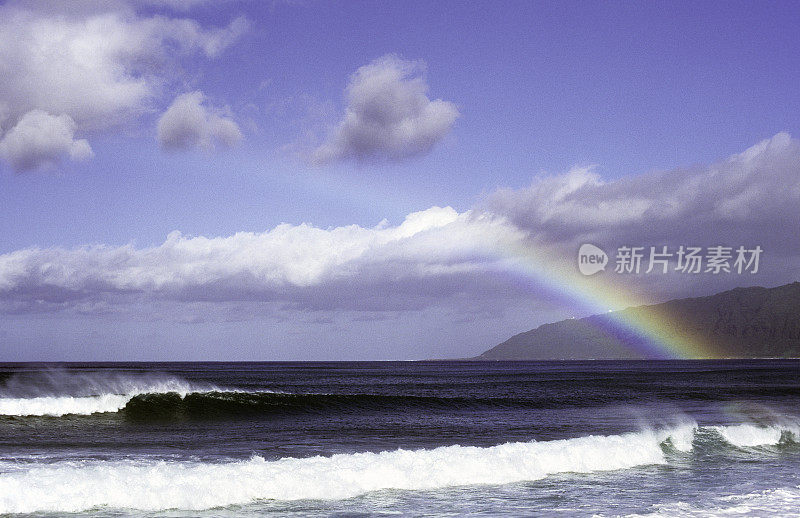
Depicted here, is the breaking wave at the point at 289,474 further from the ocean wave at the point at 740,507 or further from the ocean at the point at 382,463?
the ocean wave at the point at 740,507

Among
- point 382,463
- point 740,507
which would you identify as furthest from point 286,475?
point 740,507

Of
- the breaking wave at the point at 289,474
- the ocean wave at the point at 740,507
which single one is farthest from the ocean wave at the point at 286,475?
the ocean wave at the point at 740,507

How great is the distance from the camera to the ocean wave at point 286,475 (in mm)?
12164

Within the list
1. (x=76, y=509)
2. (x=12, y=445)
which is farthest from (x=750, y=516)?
(x=12, y=445)

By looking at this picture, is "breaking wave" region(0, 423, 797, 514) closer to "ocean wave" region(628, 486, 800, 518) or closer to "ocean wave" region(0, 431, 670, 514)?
"ocean wave" region(0, 431, 670, 514)

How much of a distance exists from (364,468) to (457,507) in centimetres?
309

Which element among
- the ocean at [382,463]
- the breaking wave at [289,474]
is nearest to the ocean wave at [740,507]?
the ocean at [382,463]

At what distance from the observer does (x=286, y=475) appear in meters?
13.7

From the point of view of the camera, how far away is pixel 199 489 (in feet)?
41.2

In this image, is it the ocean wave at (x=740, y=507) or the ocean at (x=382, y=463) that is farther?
the ocean at (x=382, y=463)

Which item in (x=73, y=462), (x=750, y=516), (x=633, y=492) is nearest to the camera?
(x=750, y=516)

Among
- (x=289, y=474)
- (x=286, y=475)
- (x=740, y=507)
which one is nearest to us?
(x=740, y=507)

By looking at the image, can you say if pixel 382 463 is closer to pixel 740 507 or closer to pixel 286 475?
pixel 286 475

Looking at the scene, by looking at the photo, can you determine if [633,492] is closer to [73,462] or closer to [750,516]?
[750,516]
